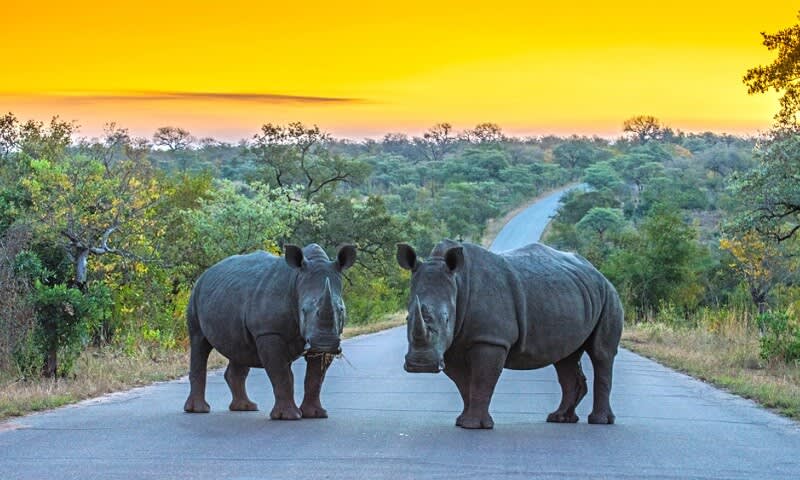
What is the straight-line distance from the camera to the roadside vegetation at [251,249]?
1642 cm

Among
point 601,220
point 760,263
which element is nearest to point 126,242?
point 760,263

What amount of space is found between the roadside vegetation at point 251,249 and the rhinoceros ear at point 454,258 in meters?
4.58

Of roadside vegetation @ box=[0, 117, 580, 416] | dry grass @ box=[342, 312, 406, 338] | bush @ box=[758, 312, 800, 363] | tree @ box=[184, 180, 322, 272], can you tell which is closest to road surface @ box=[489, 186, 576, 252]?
roadside vegetation @ box=[0, 117, 580, 416]

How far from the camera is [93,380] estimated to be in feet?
52.9

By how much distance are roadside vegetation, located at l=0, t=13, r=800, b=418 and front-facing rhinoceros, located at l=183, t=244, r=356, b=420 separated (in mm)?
2008

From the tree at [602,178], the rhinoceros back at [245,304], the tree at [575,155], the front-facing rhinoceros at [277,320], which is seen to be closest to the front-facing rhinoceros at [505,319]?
the front-facing rhinoceros at [277,320]

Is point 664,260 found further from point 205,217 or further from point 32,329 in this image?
point 32,329

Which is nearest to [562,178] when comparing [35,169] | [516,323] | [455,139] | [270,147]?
[455,139]

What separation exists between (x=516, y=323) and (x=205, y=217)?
2145cm

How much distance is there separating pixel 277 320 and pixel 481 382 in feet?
7.17

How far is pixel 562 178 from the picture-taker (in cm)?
13538

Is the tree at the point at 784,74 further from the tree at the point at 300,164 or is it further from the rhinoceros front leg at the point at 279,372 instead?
the tree at the point at 300,164

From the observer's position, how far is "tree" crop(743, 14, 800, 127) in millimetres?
22594

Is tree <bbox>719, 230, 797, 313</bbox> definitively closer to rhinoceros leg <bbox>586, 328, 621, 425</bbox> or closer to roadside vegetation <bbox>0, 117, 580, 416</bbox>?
roadside vegetation <bbox>0, 117, 580, 416</bbox>
